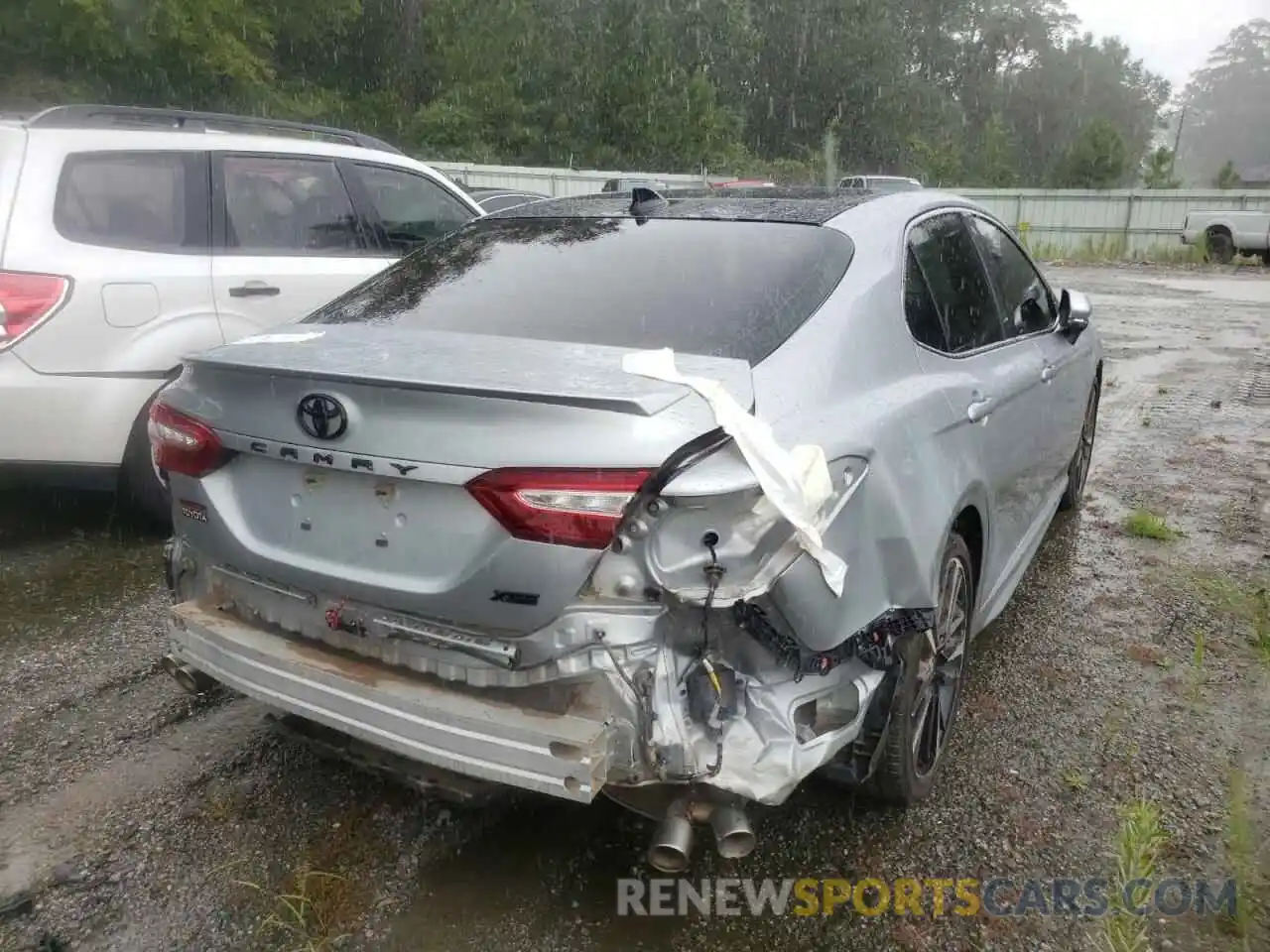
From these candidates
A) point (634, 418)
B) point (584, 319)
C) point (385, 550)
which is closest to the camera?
point (634, 418)

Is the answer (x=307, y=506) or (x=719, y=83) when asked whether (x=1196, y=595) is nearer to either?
(x=307, y=506)

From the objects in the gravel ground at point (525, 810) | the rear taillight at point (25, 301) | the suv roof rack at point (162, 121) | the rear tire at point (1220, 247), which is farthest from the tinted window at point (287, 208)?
the rear tire at point (1220, 247)

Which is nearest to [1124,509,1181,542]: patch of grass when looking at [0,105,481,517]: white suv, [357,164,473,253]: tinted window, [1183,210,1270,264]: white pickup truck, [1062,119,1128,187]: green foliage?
[357,164,473,253]: tinted window

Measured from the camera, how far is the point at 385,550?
2.23m

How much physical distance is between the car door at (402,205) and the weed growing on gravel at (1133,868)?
418 cm

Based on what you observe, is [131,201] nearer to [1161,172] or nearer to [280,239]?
[280,239]

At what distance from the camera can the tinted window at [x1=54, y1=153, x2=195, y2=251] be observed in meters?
4.25

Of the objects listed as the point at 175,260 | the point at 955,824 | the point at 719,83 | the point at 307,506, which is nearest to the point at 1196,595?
the point at 955,824

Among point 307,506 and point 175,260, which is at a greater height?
point 175,260

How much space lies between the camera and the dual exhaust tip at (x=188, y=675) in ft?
8.69

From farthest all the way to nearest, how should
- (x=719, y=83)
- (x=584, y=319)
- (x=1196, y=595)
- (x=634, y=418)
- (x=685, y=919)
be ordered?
(x=719, y=83) → (x=1196, y=595) → (x=584, y=319) → (x=685, y=919) → (x=634, y=418)

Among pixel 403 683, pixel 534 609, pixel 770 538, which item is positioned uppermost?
pixel 770 538

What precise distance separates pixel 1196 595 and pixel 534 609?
11.6 feet

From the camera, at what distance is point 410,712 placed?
2.16 metres
